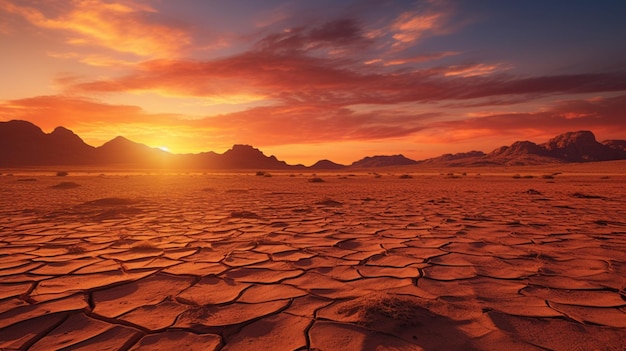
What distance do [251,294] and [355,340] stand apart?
90cm

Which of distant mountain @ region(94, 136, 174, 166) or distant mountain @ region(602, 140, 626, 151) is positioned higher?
distant mountain @ region(602, 140, 626, 151)

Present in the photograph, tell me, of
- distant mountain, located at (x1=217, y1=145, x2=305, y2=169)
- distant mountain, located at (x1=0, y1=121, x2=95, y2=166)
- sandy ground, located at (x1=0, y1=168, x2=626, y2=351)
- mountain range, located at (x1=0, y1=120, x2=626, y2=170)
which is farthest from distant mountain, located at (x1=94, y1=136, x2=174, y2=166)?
sandy ground, located at (x1=0, y1=168, x2=626, y2=351)

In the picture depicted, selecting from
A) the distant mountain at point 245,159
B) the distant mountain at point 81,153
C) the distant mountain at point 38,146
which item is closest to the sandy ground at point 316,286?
the distant mountain at point 81,153

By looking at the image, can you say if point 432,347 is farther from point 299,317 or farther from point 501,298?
point 501,298

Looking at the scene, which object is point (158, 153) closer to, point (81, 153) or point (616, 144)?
point (81, 153)

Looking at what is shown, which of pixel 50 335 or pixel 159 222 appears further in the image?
pixel 159 222

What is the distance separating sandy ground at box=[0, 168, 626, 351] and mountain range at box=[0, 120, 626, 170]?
81554mm

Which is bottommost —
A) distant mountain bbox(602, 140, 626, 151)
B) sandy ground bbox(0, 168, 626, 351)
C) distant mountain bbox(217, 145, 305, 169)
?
sandy ground bbox(0, 168, 626, 351)

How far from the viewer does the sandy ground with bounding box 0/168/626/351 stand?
5.51 feet

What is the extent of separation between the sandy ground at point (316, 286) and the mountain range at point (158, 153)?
81.6 m

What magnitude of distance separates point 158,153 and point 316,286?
416ft

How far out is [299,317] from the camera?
1.91 metres

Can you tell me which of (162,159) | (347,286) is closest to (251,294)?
(347,286)

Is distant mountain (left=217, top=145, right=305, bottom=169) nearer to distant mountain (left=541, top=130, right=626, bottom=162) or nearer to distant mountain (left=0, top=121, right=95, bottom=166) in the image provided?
distant mountain (left=0, top=121, right=95, bottom=166)
